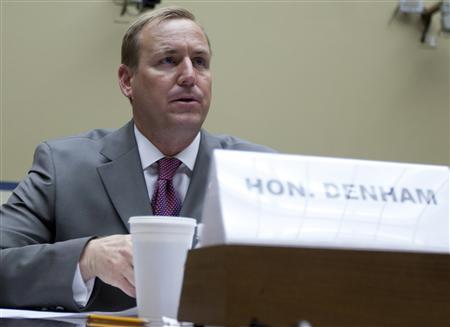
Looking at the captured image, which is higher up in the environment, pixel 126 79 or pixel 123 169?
pixel 126 79

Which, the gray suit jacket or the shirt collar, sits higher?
the shirt collar

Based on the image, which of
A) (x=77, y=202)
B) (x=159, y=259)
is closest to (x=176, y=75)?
(x=77, y=202)

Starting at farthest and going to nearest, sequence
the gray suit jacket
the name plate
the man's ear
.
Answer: the man's ear < the gray suit jacket < the name plate

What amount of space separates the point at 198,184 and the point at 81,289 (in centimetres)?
47

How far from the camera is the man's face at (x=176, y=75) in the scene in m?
1.96

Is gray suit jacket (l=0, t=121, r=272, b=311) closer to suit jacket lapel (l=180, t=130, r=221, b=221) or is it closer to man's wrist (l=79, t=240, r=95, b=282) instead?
suit jacket lapel (l=180, t=130, r=221, b=221)

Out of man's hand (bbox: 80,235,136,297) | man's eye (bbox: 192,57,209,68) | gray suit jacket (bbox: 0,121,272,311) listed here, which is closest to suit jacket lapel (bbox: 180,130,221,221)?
gray suit jacket (bbox: 0,121,272,311)

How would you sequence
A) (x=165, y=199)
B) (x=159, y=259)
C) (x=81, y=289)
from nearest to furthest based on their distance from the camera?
1. (x=159, y=259)
2. (x=81, y=289)
3. (x=165, y=199)

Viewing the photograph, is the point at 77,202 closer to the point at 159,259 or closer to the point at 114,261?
the point at 114,261

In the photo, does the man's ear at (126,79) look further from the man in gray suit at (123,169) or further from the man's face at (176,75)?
the man's face at (176,75)

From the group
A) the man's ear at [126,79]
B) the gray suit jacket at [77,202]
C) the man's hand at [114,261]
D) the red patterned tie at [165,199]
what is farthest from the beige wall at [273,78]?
the man's hand at [114,261]

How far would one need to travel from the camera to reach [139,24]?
6.78 feet

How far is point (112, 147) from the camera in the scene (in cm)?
197

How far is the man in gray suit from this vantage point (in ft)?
5.17
